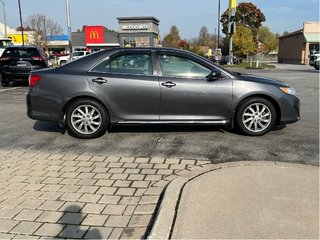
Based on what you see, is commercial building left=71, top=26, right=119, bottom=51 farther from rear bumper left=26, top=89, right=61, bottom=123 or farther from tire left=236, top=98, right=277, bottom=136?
tire left=236, top=98, right=277, bottom=136

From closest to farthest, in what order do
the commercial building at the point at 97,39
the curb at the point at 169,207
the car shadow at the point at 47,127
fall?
the curb at the point at 169,207 → the car shadow at the point at 47,127 → the commercial building at the point at 97,39

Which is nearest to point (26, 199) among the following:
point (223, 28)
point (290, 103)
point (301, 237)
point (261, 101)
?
point (301, 237)

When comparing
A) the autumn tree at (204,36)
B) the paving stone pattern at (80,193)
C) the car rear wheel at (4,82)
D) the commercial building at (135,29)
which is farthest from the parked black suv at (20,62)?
the autumn tree at (204,36)

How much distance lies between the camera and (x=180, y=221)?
3.24 m

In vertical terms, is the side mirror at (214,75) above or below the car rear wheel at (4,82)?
above

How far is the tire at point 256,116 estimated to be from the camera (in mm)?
6102

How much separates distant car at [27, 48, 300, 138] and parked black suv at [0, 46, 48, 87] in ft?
28.3

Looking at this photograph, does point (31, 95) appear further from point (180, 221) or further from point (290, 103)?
point (290, 103)

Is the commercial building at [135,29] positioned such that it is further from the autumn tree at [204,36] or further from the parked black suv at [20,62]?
the autumn tree at [204,36]

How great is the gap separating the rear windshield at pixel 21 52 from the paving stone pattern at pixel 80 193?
976 centimetres

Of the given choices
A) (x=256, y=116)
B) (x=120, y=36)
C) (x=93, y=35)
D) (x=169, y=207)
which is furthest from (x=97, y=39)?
(x=169, y=207)

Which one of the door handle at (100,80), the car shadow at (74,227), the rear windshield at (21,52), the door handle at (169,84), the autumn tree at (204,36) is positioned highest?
the autumn tree at (204,36)

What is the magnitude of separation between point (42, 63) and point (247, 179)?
12.1 metres

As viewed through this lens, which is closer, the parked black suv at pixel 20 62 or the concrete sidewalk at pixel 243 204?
the concrete sidewalk at pixel 243 204
